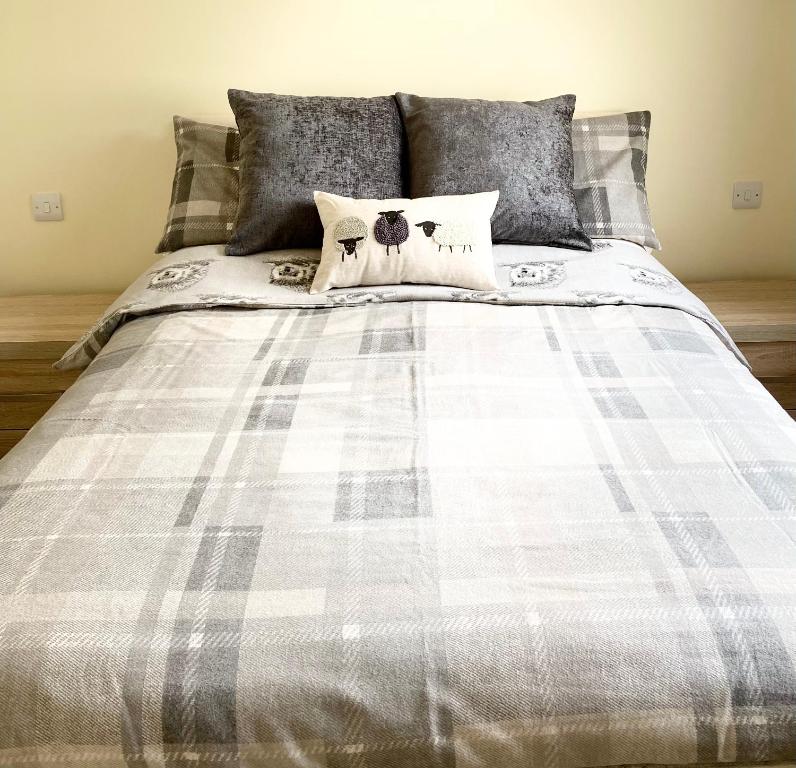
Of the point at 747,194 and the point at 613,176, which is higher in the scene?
the point at 613,176

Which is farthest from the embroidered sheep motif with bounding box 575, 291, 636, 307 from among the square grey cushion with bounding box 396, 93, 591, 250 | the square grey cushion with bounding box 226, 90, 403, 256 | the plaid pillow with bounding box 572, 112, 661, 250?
the square grey cushion with bounding box 226, 90, 403, 256

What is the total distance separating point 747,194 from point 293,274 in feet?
5.07

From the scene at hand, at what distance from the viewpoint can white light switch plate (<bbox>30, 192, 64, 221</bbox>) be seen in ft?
Result: 8.88

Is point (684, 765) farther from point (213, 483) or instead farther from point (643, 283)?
point (643, 283)

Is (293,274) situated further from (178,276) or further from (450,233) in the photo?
(450,233)

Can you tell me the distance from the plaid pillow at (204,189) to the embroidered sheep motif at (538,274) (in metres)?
0.80

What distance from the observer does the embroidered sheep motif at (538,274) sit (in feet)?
6.41

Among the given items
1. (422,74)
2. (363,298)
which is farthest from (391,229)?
(422,74)

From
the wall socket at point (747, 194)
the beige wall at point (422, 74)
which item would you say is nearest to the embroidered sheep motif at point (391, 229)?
the beige wall at point (422, 74)

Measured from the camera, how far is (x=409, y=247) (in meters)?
1.94

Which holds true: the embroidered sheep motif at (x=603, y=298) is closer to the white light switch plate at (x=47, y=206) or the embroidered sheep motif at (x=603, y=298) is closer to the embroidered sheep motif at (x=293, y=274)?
the embroidered sheep motif at (x=293, y=274)

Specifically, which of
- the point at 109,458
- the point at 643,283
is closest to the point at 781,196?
the point at 643,283

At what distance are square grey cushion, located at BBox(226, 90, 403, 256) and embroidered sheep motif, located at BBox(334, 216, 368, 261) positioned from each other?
0.19 m

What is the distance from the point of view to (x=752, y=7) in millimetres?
2467
